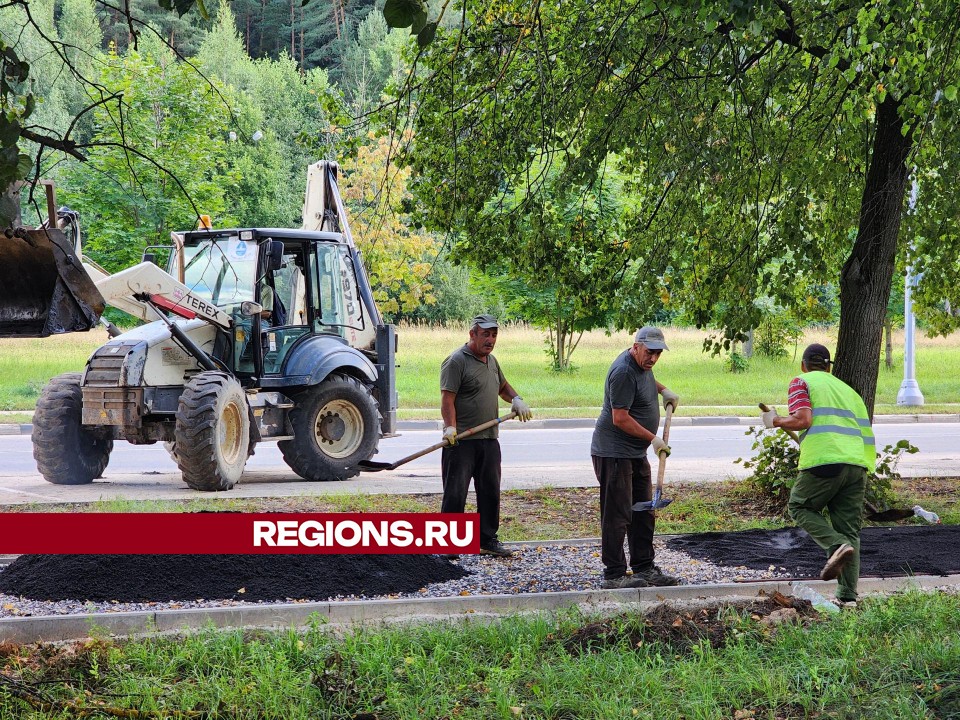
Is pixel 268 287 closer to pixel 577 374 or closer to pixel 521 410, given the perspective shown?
pixel 521 410

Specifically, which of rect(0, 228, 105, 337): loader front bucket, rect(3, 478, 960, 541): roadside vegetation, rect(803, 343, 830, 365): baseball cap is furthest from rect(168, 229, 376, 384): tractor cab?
rect(0, 228, 105, 337): loader front bucket

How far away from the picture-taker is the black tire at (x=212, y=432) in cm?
1103

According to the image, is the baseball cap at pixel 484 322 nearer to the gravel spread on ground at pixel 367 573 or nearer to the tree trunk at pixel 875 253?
the gravel spread on ground at pixel 367 573

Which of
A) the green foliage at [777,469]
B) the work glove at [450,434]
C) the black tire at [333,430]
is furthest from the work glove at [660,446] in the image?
the black tire at [333,430]

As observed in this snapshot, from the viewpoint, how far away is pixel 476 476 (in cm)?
824

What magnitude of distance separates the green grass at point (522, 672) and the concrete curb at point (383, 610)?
0.35 metres

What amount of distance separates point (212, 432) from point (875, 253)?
6679mm

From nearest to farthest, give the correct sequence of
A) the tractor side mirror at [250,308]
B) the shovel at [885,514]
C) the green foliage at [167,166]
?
the shovel at [885,514], the tractor side mirror at [250,308], the green foliage at [167,166]

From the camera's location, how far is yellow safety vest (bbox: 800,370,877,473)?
272 inches

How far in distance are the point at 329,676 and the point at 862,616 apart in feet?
10.2

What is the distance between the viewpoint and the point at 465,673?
5.28 metres

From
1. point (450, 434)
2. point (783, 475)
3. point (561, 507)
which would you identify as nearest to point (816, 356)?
point (450, 434)

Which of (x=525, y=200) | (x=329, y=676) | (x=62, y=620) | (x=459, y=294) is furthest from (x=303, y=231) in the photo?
(x=459, y=294)

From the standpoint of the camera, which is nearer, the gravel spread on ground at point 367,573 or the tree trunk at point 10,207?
the tree trunk at point 10,207
